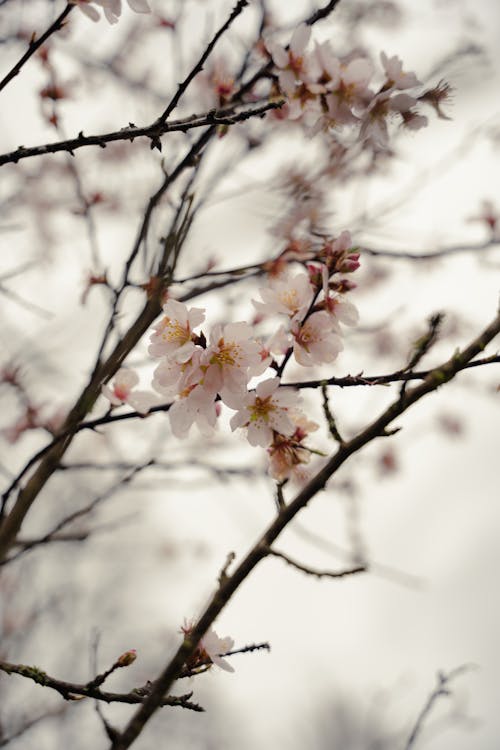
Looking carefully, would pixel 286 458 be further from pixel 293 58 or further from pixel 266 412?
pixel 293 58

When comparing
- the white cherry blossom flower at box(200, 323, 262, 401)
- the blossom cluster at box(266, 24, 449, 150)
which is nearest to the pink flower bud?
the white cherry blossom flower at box(200, 323, 262, 401)

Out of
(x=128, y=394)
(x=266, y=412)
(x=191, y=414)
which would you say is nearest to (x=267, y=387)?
(x=266, y=412)

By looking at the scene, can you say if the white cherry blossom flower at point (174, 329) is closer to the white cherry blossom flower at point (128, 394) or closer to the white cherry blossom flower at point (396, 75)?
the white cherry blossom flower at point (128, 394)

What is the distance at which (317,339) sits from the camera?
1.67 m

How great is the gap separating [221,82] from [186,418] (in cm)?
161

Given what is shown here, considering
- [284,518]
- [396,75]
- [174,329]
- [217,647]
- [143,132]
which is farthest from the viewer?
[396,75]

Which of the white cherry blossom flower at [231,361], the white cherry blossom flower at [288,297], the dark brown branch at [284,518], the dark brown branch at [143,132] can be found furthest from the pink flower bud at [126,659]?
the dark brown branch at [143,132]

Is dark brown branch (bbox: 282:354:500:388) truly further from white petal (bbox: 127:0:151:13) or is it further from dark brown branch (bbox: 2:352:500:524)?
white petal (bbox: 127:0:151:13)

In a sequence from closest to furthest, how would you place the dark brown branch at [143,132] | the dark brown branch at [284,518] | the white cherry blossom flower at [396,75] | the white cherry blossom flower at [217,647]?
the dark brown branch at [284,518]
the dark brown branch at [143,132]
the white cherry blossom flower at [217,647]
the white cherry blossom flower at [396,75]

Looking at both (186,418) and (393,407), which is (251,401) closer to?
(186,418)

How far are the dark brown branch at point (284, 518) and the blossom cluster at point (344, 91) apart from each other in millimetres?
1012

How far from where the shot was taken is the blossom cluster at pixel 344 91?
6.22 ft

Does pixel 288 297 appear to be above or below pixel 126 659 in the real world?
above

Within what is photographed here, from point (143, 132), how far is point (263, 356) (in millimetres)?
625
